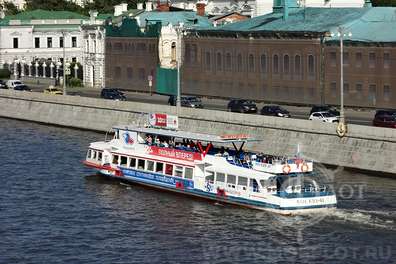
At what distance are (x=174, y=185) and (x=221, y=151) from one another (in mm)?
3358

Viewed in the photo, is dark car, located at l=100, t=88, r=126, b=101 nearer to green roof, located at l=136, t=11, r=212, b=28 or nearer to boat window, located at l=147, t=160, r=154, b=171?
green roof, located at l=136, t=11, r=212, b=28

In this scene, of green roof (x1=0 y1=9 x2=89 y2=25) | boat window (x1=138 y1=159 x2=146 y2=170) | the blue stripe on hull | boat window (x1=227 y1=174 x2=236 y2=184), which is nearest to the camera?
the blue stripe on hull

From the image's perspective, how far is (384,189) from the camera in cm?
6544

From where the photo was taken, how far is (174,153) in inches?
2712

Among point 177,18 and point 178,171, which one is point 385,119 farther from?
point 177,18

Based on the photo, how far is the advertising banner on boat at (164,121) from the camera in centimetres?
7225

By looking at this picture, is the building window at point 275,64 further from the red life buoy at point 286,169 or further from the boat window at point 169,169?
the red life buoy at point 286,169

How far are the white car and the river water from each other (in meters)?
11.7

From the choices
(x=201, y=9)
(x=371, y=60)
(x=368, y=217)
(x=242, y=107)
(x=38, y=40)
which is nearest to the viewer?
(x=368, y=217)

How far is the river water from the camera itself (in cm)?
5247

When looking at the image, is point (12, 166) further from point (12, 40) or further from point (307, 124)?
point (12, 40)

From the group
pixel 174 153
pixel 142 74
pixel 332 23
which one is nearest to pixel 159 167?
pixel 174 153

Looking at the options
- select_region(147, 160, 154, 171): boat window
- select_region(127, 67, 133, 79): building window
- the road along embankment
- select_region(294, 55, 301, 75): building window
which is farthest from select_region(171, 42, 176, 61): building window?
select_region(147, 160, 154, 171): boat window

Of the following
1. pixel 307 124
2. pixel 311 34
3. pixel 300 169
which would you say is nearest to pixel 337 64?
pixel 311 34
